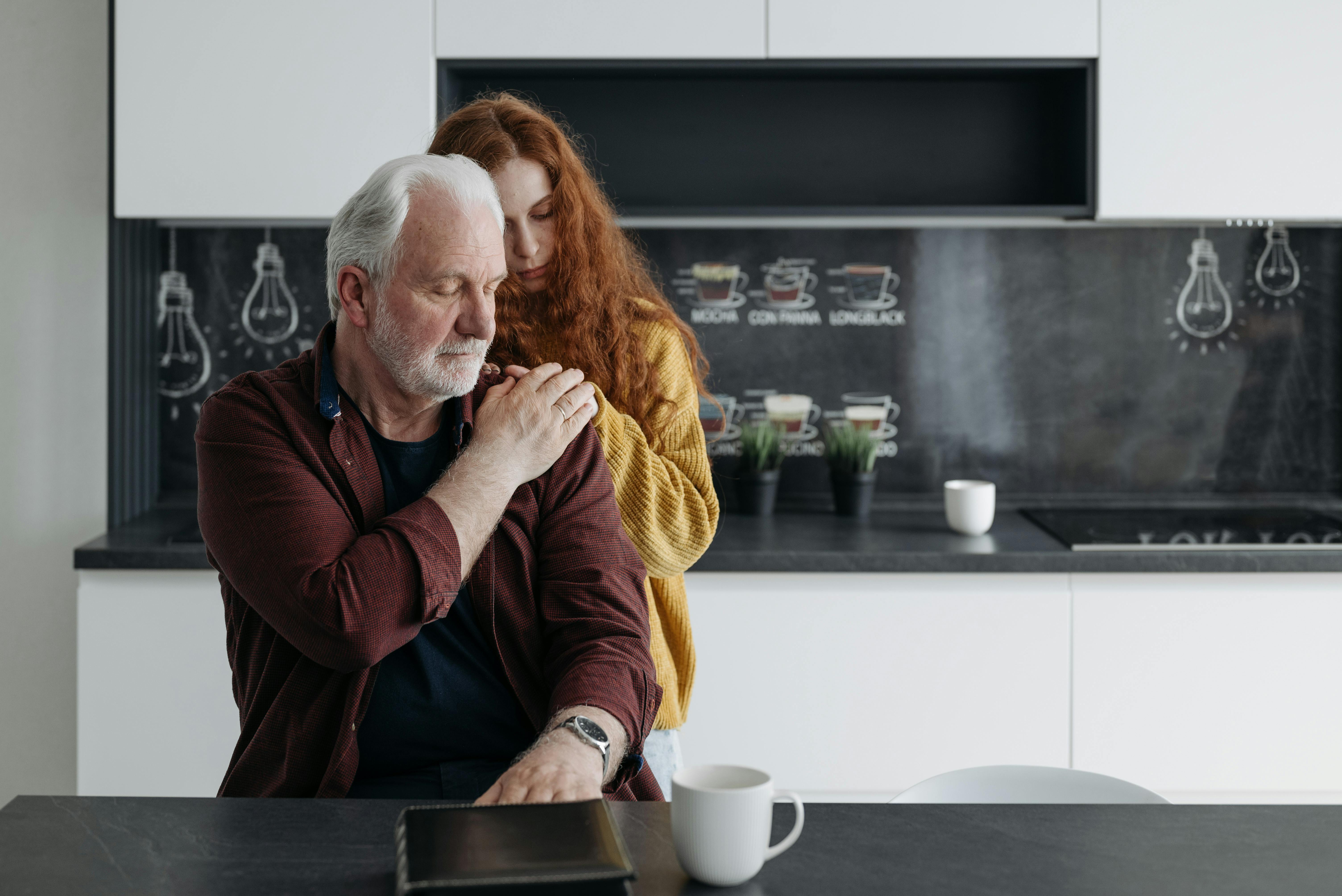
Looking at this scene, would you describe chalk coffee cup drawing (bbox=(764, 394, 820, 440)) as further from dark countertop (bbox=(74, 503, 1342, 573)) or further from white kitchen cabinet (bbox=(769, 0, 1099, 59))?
white kitchen cabinet (bbox=(769, 0, 1099, 59))

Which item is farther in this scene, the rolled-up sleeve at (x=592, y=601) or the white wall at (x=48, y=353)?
the white wall at (x=48, y=353)

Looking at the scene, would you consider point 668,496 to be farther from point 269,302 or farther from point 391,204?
point 269,302

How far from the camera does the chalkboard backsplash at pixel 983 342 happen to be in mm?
2939

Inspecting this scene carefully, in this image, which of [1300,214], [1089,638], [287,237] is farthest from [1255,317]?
[287,237]

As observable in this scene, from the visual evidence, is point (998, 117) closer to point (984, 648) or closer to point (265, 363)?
point (984, 648)

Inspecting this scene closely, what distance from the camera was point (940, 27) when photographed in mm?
2490

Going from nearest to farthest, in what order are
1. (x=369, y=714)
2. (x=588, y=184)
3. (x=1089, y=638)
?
(x=369, y=714)
(x=588, y=184)
(x=1089, y=638)

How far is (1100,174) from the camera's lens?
8.25 feet

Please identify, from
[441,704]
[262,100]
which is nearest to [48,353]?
[262,100]

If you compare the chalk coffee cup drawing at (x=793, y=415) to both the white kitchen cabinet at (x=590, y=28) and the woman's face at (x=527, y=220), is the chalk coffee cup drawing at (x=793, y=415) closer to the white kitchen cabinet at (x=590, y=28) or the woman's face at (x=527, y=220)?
the white kitchen cabinet at (x=590, y=28)

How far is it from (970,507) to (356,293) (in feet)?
5.15

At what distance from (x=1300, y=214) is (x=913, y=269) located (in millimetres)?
885

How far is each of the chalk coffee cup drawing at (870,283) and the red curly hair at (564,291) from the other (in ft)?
4.54

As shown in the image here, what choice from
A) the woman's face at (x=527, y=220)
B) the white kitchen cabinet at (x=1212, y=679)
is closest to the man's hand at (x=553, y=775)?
the woman's face at (x=527, y=220)
